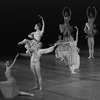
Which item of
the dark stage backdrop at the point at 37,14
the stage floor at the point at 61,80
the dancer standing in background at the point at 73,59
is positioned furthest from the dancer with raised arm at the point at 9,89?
the dark stage backdrop at the point at 37,14

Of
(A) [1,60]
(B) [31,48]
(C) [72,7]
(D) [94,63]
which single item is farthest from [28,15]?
(B) [31,48]

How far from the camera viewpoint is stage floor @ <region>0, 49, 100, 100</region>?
454 inches

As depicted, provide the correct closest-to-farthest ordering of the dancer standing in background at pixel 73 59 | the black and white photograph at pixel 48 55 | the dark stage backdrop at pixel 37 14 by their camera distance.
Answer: the black and white photograph at pixel 48 55 → the dancer standing in background at pixel 73 59 → the dark stage backdrop at pixel 37 14

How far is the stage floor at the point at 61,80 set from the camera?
1153 cm

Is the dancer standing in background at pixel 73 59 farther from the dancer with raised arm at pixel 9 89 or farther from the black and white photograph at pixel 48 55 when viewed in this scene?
the dancer with raised arm at pixel 9 89

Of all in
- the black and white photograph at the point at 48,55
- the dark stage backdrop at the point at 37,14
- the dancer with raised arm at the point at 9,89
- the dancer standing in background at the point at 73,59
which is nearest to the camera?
the dancer with raised arm at the point at 9,89

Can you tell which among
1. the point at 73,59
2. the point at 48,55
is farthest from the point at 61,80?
the point at 48,55

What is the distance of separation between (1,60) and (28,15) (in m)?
9.10

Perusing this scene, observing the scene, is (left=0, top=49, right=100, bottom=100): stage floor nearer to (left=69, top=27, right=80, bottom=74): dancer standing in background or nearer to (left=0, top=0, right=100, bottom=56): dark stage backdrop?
(left=69, top=27, right=80, bottom=74): dancer standing in background

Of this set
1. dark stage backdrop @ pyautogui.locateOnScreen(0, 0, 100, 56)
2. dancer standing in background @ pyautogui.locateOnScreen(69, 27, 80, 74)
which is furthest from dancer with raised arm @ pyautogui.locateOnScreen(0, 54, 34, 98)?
dark stage backdrop @ pyautogui.locateOnScreen(0, 0, 100, 56)

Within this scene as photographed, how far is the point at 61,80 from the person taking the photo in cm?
1373

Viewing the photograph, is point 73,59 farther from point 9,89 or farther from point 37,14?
point 37,14

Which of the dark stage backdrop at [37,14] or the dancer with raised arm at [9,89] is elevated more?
the dark stage backdrop at [37,14]

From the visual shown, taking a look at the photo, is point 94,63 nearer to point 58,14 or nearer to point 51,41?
point 51,41
